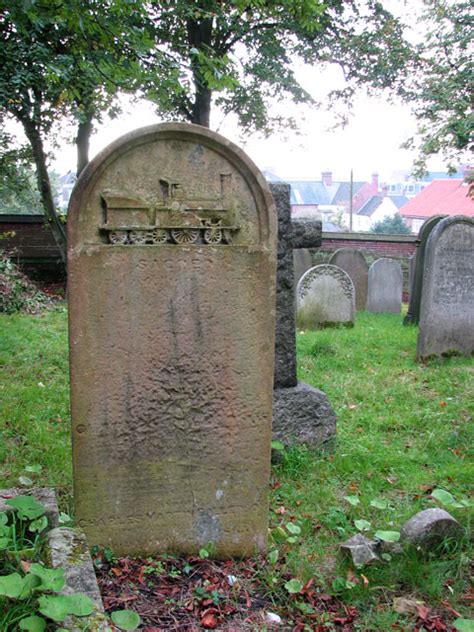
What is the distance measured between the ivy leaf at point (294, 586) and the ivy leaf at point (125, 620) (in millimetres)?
832

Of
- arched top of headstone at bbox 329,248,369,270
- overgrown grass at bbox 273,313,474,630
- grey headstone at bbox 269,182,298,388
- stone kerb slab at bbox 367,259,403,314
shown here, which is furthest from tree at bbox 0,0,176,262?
stone kerb slab at bbox 367,259,403,314

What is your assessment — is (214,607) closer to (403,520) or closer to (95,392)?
(95,392)

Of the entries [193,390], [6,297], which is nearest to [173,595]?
[193,390]

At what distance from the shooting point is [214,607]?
8.66 ft

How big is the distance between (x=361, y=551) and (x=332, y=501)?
0.90 metres

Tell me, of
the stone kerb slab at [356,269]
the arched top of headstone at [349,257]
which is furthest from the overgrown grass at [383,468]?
the arched top of headstone at [349,257]

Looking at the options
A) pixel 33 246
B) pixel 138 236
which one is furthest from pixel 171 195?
pixel 33 246

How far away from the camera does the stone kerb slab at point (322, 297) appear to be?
10586 mm

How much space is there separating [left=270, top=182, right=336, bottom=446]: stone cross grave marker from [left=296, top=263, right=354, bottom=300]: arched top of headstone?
579cm

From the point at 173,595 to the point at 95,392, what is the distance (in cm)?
95

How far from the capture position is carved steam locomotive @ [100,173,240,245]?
9.25ft

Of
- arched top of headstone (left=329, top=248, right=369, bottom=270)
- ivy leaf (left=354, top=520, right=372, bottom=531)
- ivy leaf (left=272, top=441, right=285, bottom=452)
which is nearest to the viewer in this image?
ivy leaf (left=354, top=520, right=372, bottom=531)

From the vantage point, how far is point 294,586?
2787 millimetres

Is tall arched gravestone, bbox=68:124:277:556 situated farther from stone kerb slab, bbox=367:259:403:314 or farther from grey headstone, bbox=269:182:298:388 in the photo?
stone kerb slab, bbox=367:259:403:314
